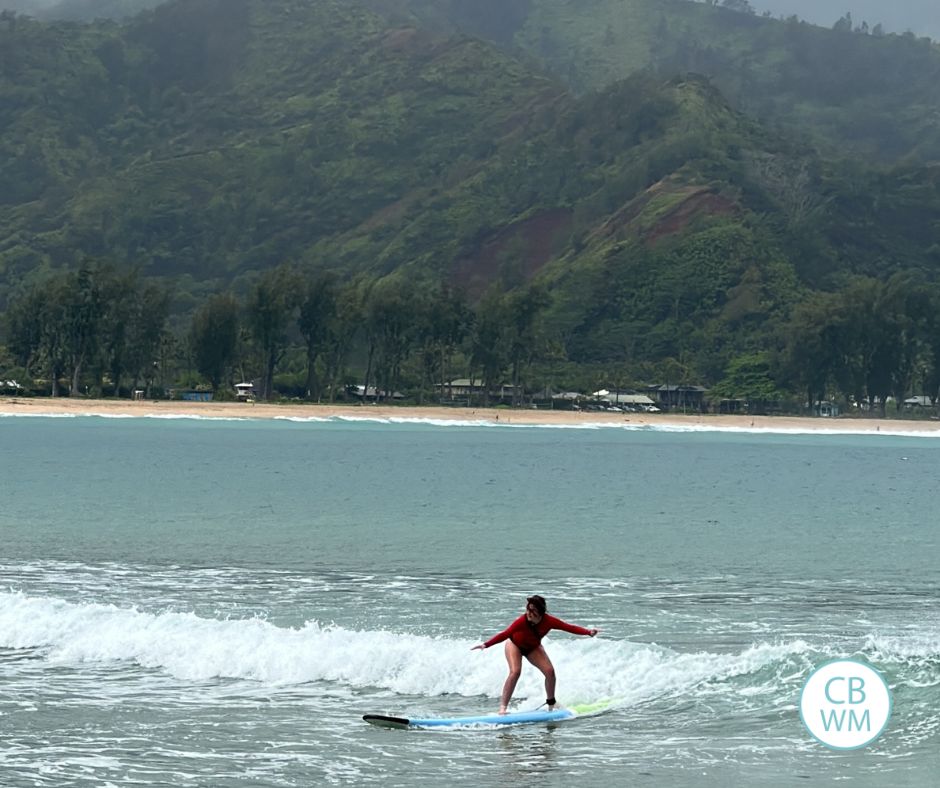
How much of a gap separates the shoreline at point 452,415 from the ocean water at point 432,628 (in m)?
86.6

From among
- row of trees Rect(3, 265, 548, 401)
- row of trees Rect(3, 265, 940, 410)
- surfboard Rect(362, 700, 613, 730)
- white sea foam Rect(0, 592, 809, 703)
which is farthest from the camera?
row of trees Rect(3, 265, 940, 410)

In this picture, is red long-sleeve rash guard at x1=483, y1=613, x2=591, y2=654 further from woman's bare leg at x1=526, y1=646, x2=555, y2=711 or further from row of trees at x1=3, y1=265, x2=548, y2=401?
row of trees at x1=3, y1=265, x2=548, y2=401

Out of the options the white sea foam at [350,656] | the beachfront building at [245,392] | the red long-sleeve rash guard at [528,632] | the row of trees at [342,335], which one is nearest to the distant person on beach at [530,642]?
the red long-sleeve rash guard at [528,632]

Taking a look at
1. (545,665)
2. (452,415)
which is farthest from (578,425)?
(545,665)

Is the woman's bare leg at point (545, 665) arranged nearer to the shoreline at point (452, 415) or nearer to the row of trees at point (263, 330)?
the shoreline at point (452, 415)

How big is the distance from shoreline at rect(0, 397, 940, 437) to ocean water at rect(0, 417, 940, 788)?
86.6 meters

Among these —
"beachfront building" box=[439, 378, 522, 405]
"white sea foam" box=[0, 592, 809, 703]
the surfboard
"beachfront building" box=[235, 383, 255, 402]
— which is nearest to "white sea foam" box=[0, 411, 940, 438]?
"beachfront building" box=[235, 383, 255, 402]

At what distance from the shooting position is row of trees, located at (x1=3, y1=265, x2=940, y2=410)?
541 feet

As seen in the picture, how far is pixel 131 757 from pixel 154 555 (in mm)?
21865

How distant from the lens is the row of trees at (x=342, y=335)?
16475 cm

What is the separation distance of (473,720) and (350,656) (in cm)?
426

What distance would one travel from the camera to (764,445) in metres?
141

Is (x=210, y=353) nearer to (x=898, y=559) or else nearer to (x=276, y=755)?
(x=898, y=559)

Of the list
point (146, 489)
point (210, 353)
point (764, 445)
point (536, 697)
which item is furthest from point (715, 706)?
point (210, 353)
